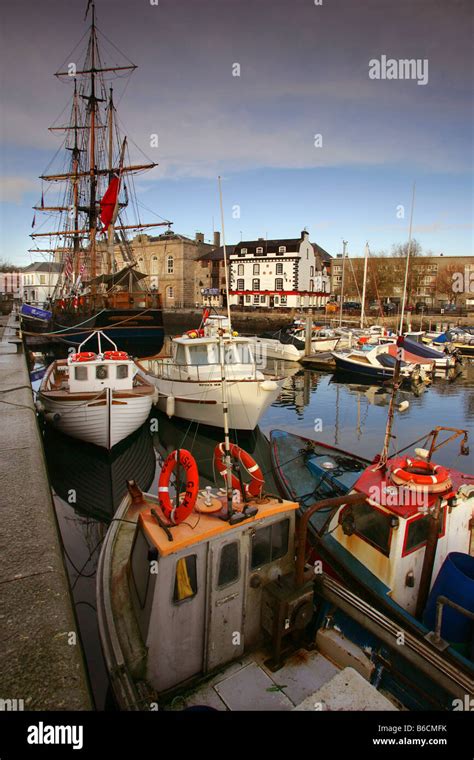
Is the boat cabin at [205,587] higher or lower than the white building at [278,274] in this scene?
lower

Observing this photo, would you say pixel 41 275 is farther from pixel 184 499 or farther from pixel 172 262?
pixel 184 499

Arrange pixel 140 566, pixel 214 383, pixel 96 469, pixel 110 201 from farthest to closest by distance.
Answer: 1. pixel 110 201
2. pixel 214 383
3. pixel 96 469
4. pixel 140 566

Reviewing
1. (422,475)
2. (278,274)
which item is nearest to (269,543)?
(422,475)

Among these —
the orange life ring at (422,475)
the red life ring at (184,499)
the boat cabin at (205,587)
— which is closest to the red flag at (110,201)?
the red life ring at (184,499)

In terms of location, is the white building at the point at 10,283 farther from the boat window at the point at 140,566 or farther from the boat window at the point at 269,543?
the boat window at the point at 269,543

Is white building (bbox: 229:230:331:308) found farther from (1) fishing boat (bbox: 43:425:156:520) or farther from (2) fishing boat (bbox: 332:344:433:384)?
(1) fishing boat (bbox: 43:425:156:520)

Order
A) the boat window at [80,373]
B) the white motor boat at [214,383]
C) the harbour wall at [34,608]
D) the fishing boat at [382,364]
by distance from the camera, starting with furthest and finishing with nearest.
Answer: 1. the fishing boat at [382,364]
2. the white motor boat at [214,383]
3. the boat window at [80,373]
4. the harbour wall at [34,608]

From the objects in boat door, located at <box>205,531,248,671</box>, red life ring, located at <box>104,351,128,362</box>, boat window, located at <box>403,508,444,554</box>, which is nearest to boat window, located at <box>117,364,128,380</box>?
red life ring, located at <box>104,351,128,362</box>

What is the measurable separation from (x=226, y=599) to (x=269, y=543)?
3.01 ft

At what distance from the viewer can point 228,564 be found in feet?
18.2

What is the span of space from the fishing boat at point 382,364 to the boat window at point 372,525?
26107 mm

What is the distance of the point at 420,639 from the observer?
5.76 meters

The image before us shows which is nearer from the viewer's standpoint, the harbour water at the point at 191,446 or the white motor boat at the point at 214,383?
the harbour water at the point at 191,446

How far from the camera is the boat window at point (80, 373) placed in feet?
54.6
